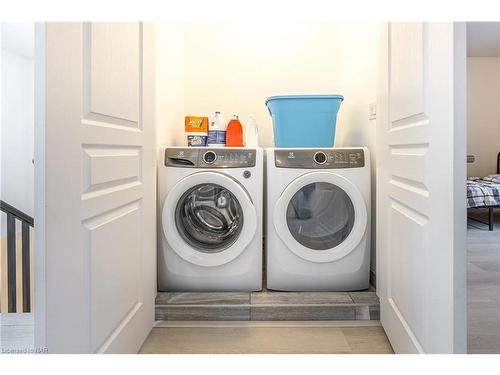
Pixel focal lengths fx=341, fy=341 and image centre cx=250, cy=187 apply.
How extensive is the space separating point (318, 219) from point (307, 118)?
625mm

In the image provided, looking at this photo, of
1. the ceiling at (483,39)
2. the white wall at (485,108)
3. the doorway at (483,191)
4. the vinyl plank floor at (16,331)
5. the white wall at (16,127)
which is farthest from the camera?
the white wall at (485,108)

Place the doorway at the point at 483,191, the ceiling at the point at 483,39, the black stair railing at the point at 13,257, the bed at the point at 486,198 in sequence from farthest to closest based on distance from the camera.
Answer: the ceiling at the point at 483,39 < the bed at the point at 486,198 < the black stair railing at the point at 13,257 < the doorway at the point at 483,191

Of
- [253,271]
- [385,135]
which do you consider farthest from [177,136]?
[385,135]


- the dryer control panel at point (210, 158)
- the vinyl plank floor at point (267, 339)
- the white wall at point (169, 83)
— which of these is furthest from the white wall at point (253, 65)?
the vinyl plank floor at point (267, 339)

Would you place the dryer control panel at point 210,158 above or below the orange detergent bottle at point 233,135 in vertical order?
below

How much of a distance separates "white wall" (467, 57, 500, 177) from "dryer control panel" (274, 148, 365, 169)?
13.6 feet

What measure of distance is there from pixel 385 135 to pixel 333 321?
94 cm

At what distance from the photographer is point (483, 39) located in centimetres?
445

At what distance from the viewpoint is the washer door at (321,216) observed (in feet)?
6.01

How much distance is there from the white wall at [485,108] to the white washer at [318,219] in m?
4.18

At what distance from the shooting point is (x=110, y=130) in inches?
44.3

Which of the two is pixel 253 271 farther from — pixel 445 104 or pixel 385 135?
pixel 445 104

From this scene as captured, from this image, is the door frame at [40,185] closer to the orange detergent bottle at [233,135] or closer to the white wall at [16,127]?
the orange detergent bottle at [233,135]

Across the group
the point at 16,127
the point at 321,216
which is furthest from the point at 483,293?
the point at 16,127
